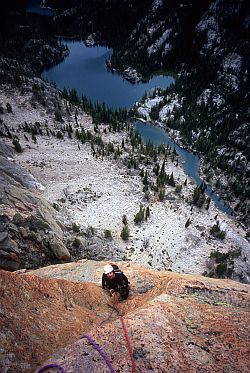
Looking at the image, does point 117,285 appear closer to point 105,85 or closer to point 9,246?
point 9,246

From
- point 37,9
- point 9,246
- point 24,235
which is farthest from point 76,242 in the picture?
point 37,9

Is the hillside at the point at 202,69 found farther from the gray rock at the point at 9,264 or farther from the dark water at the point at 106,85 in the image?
the gray rock at the point at 9,264

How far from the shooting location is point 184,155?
131ft

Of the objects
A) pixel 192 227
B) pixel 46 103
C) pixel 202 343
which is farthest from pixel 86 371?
pixel 46 103

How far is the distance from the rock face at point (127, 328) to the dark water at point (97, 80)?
4823cm

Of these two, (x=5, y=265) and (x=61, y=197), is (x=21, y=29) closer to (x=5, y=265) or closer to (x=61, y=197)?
(x=61, y=197)

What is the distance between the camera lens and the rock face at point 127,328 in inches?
169

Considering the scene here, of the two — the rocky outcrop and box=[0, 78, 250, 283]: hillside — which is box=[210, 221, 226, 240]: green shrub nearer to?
box=[0, 78, 250, 283]: hillside

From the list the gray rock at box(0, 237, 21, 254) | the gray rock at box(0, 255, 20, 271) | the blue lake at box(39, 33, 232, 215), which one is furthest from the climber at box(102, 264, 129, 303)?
the blue lake at box(39, 33, 232, 215)

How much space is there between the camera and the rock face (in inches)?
169

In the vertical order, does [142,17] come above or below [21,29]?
above

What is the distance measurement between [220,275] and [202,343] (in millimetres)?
16159

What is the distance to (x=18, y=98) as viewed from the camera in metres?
38.8

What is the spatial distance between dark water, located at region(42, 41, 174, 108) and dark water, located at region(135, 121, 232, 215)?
9.70m
